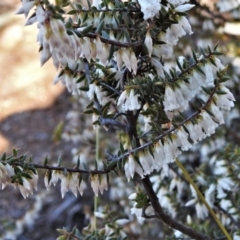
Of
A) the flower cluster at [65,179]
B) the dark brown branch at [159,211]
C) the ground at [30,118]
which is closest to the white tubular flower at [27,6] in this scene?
the flower cluster at [65,179]

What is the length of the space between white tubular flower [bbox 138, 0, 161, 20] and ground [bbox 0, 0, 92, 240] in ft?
7.06

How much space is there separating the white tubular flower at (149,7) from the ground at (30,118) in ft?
7.06

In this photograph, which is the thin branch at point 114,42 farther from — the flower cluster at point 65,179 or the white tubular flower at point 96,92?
the flower cluster at point 65,179

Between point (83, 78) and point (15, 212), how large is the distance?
8.21 ft

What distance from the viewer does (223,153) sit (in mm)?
2463

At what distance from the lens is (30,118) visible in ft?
18.2

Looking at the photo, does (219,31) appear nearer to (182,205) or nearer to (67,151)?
(182,205)

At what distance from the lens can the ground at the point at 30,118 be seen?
150 inches

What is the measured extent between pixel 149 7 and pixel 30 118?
4.28 meters

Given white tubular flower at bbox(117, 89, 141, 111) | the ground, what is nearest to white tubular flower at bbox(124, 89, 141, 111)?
white tubular flower at bbox(117, 89, 141, 111)

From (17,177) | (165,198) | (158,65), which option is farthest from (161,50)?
(165,198)

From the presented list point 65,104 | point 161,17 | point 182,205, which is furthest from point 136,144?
point 65,104

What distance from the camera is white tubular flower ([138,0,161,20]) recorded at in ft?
4.50

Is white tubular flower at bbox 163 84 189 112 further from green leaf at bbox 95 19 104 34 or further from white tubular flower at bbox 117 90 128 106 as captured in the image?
green leaf at bbox 95 19 104 34
